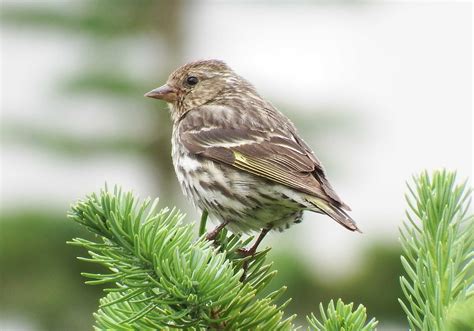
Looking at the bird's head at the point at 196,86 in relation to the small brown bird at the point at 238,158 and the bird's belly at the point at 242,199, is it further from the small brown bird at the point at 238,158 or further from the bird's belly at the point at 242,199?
the bird's belly at the point at 242,199

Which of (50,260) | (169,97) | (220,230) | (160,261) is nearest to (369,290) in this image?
(50,260)

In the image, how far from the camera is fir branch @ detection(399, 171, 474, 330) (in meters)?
2.43

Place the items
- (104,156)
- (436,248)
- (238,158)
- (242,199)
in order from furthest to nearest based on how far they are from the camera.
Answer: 1. (104,156)
2. (238,158)
3. (242,199)
4. (436,248)

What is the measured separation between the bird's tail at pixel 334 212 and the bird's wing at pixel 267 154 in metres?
0.03

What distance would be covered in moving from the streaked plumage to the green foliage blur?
12.3ft

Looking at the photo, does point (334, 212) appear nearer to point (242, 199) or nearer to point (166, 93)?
point (242, 199)

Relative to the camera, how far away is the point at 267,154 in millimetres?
4848

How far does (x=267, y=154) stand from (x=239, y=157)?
0.45 ft

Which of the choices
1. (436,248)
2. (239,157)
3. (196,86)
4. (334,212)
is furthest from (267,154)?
(436,248)

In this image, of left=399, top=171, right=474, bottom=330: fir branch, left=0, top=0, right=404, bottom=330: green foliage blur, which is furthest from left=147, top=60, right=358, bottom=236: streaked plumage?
left=0, top=0, right=404, bottom=330: green foliage blur

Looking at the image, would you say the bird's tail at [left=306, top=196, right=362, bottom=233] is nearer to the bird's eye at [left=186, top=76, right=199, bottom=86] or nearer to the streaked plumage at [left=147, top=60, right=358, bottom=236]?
the streaked plumage at [left=147, top=60, right=358, bottom=236]

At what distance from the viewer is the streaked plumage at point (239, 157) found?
4508 millimetres

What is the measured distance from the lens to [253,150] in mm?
4910

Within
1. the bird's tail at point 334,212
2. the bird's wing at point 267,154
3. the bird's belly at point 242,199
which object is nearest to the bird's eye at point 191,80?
the bird's wing at point 267,154
